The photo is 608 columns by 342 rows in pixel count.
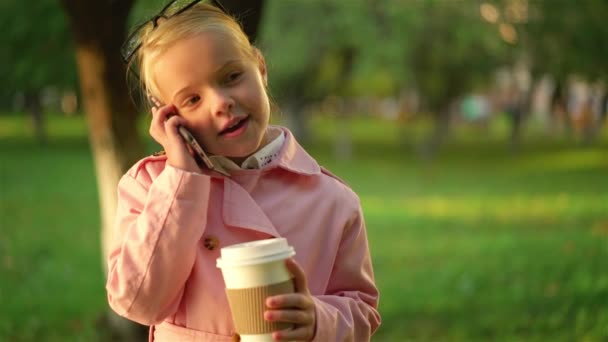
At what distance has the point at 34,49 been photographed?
20.0 m

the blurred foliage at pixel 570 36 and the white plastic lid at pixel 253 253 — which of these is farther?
the blurred foliage at pixel 570 36

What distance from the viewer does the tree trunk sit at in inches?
219

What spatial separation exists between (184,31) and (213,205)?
0.39 meters

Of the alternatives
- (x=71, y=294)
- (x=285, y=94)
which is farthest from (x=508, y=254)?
(x=285, y=94)

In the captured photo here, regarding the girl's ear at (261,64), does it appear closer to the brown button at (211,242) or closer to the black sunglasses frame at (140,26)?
the black sunglasses frame at (140,26)

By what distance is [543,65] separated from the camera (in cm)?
1722

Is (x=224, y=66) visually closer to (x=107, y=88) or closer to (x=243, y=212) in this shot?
(x=243, y=212)

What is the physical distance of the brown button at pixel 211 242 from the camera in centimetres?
191

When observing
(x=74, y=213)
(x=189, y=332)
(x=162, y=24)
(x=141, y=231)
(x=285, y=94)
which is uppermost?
(x=162, y=24)

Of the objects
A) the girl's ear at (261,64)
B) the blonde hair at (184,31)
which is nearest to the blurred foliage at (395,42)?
the girl's ear at (261,64)

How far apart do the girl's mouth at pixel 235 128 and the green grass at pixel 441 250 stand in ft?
16.5

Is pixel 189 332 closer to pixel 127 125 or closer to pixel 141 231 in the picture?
pixel 141 231

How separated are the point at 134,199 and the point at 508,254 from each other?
8.18 meters

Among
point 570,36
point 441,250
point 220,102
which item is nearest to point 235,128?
point 220,102
